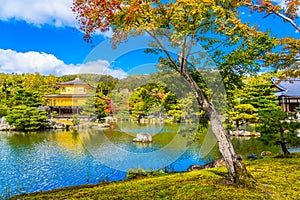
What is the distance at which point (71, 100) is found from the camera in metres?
25.9

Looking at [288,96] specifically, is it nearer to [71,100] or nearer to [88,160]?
[88,160]

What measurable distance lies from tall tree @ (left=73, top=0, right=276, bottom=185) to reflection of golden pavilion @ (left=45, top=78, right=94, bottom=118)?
22.1 metres

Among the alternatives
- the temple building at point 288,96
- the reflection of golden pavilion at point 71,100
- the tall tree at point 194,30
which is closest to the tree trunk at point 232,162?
the tall tree at point 194,30

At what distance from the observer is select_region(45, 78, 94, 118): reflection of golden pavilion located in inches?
997

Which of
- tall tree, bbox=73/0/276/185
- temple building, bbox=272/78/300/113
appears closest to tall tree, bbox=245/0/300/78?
tall tree, bbox=73/0/276/185

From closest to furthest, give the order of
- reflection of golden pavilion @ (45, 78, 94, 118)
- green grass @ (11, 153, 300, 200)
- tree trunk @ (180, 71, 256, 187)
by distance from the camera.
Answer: green grass @ (11, 153, 300, 200) → tree trunk @ (180, 71, 256, 187) → reflection of golden pavilion @ (45, 78, 94, 118)

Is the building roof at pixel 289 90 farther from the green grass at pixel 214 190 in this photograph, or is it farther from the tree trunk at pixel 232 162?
the tree trunk at pixel 232 162

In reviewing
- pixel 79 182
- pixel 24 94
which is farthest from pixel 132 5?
pixel 24 94

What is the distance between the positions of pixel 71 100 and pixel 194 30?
2448 centimetres

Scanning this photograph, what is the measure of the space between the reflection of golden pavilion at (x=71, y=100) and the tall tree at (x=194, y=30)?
22113 mm

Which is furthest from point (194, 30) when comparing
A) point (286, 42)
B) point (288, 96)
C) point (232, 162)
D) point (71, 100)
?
point (71, 100)

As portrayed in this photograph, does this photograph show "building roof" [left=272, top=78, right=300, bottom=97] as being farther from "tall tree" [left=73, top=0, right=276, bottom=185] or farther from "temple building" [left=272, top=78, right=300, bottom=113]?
"tall tree" [left=73, top=0, right=276, bottom=185]

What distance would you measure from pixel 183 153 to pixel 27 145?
8.46m

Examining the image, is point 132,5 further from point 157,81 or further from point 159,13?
point 157,81
